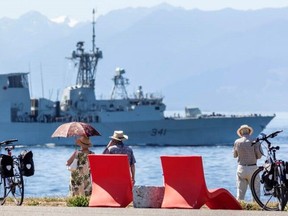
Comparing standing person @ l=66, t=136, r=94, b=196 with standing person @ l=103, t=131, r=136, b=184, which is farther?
standing person @ l=66, t=136, r=94, b=196

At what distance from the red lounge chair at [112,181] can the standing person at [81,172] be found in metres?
1.33

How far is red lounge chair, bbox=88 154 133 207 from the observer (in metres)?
16.9

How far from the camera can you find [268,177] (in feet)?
53.7

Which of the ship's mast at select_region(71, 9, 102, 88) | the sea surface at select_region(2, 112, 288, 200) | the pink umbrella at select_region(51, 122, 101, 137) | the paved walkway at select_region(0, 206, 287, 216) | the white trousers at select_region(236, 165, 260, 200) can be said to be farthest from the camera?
the ship's mast at select_region(71, 9, 102, 88)

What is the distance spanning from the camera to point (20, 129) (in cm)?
11175

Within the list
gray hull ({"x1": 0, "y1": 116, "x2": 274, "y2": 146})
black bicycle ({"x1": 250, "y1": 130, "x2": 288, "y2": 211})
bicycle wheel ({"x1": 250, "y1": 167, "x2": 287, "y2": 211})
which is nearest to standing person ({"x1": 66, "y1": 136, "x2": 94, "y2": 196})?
bicycle wheel ({"x1": 250, "y1": 167, "x2": 287, "y2": 211})

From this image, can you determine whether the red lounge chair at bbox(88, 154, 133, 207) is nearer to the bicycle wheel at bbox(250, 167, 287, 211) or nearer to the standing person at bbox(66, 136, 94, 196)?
the standing person at bbox(66, 136, 94, 196)

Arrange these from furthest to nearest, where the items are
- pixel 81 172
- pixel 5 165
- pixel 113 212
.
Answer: pixel 81 172 → pixel 5 165 → pixel 113 212

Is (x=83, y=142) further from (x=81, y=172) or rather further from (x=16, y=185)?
(x=16, y=185)

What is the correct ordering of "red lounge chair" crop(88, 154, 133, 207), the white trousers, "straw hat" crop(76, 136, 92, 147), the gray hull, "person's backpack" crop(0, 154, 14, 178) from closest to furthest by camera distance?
"red lounge chair" crop(88, 154, 133, 207) < "person's backpack" crop(0, 154, 14, 178) < "straw hat" crop(76, 136, 92, 147) < the white trousers < the gray hull

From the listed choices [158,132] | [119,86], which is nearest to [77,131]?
[158,132]

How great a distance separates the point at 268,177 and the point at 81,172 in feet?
11.9

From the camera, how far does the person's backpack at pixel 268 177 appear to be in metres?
16.3

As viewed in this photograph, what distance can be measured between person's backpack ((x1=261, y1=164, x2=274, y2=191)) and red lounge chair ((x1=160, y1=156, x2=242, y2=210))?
0.52 metres
